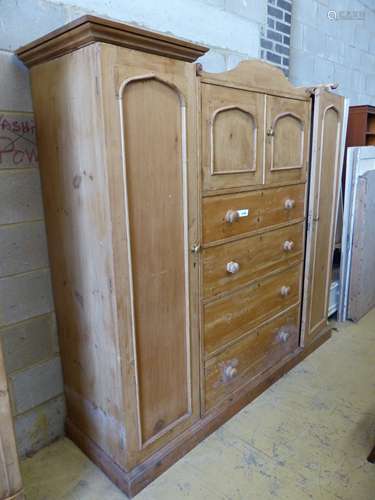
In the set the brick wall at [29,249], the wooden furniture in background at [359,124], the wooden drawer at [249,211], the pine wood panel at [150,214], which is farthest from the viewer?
the wooden furniture in background at [359,124]

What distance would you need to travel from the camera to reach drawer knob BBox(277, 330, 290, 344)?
226 cm

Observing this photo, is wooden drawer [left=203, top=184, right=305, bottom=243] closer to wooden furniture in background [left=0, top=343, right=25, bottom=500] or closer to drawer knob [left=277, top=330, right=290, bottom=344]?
drawer knob [left=277, top=330, right=290, bottom=344]

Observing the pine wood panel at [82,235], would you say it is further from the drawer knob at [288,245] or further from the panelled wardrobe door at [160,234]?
the drawer knob at [288,245]

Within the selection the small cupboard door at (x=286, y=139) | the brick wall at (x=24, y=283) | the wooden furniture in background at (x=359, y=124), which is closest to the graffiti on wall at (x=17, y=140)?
the brick wall at (x=24, y=283)

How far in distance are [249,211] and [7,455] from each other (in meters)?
1.37

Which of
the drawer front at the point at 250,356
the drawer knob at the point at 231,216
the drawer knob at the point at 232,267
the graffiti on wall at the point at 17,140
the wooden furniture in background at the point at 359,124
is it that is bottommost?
the drawer front at the point at 250,356

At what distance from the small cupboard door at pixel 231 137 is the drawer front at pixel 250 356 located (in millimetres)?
838

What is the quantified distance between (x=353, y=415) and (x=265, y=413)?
0.46 m

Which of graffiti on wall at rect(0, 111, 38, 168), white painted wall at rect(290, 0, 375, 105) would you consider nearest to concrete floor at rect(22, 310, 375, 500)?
graffiti on wall at rect(0, 111, 38, 168)

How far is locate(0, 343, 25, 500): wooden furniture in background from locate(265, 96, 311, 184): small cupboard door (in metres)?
1.46

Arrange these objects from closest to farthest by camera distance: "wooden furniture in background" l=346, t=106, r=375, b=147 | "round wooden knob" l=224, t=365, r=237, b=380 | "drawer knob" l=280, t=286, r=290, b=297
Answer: "round wooden knob" l=224, t=365, r=237, b=380, "drawer knob" l=280, t=286, r=290, b=297, "wooden furniture in background" l=346, t=106, r=375, b=147

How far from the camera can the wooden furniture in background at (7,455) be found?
3.84ft

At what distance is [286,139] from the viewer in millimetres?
1994

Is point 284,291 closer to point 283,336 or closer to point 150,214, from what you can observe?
point 283,336
